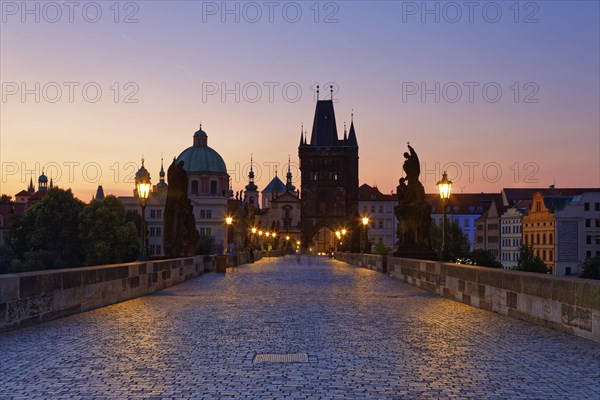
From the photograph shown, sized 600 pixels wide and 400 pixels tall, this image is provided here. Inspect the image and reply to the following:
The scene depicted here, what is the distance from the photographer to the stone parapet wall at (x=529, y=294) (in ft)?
37.2

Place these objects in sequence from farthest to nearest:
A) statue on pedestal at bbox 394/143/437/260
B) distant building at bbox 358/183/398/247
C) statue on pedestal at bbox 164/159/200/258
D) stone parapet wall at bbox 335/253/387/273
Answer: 1. distant building at bbox 358/183/398/247
2. stone parapet wall at bbox 335/253/387/273
3. statue on pedestal at bbox 164/159/200/258
4. statue on pedestal at bbox 394/143/437/260

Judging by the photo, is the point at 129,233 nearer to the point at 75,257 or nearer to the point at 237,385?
the point at 75,257

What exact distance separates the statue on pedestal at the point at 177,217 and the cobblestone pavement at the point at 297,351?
17.9 meters

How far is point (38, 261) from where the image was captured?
265ft

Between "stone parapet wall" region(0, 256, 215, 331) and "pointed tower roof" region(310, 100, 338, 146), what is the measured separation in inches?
4852

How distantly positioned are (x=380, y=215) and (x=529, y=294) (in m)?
150

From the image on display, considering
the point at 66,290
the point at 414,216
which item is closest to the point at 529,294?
the point at 66,290

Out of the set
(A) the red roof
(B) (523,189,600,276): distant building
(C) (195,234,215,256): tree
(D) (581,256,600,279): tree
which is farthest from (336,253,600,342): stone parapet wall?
(A) the red roof

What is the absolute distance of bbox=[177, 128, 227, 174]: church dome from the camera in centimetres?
15450

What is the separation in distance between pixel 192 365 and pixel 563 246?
319 ft

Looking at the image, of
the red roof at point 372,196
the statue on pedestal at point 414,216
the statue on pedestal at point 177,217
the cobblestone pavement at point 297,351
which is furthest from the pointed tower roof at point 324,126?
the cobblestone pavement at point 297,351

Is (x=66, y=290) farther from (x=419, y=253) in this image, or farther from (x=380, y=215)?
(x=380, y=215)

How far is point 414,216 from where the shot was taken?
3064 centimetres

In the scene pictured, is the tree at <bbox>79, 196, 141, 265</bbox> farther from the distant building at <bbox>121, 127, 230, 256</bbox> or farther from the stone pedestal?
the stone pedestal
